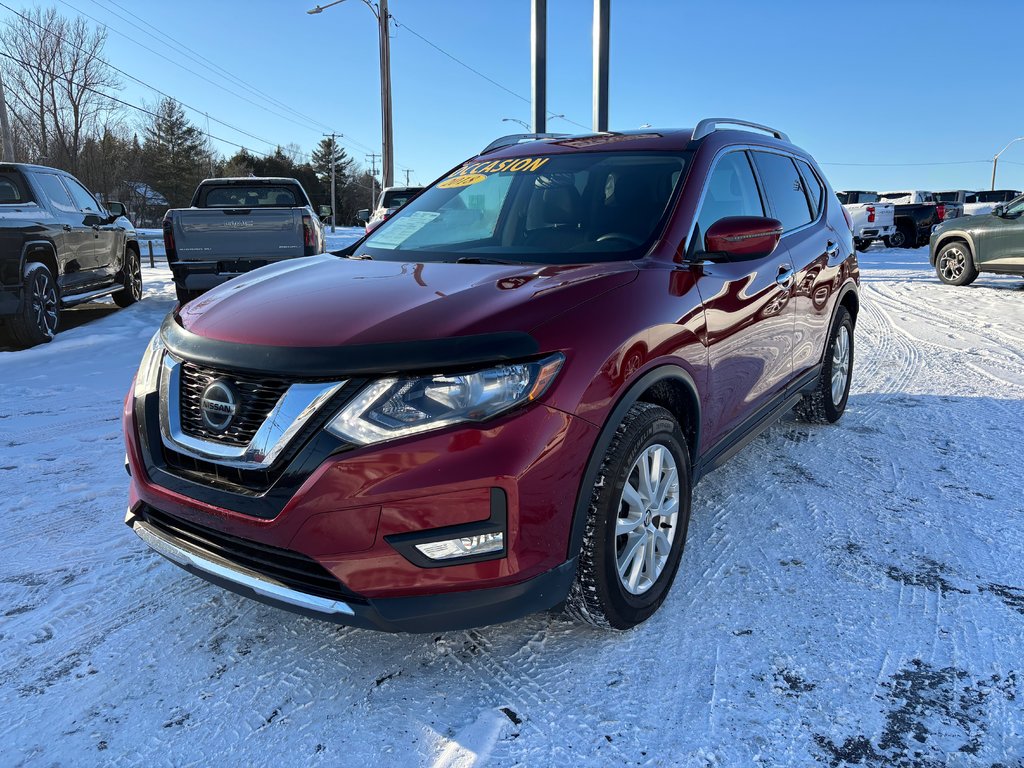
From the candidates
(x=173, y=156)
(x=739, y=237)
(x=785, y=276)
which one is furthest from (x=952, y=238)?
(x=173, y=156)

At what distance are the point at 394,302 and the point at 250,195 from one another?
9.60 meters

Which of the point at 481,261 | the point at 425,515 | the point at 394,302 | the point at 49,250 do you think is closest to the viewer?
the point at 425,515

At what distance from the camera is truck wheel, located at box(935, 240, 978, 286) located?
12.3 m

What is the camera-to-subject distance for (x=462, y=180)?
12.5 feet

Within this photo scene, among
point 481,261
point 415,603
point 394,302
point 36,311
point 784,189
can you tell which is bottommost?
point 415,603

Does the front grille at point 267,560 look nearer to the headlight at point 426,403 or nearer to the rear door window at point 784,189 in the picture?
the headlight at point 426,403

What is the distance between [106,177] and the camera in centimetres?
4819

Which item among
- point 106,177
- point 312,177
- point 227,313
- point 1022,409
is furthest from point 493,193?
point 312,177

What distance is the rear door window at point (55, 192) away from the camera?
323 inches

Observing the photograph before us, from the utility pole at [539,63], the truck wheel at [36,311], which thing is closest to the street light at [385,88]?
the utility pole at [539,63]

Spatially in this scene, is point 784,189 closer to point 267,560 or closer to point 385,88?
point 267,560

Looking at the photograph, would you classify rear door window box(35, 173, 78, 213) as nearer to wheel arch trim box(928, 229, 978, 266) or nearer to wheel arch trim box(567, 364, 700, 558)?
wheel arch trim box(567, 364, 700, 558)

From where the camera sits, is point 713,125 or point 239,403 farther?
point 713,125

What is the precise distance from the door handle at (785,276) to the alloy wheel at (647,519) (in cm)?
141
